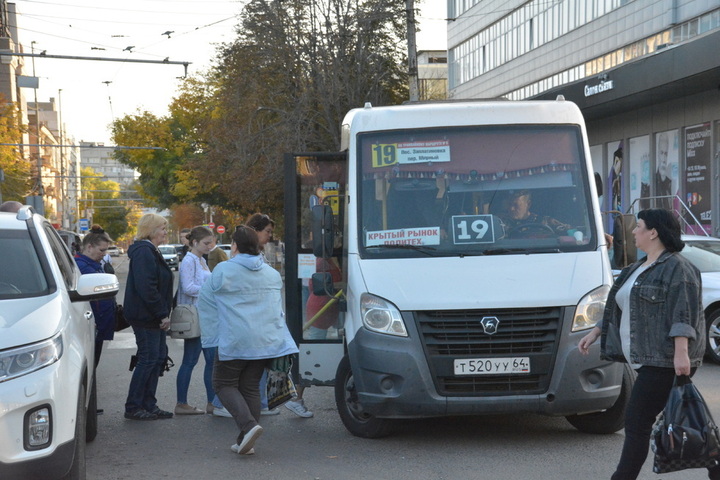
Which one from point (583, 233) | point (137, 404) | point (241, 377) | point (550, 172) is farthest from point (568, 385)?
point (137, 404)

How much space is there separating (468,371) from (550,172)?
5.77 feet

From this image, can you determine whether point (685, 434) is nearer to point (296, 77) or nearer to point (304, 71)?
Result: point (304, 71)

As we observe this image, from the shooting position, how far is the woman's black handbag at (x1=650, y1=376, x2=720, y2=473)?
16.3ft

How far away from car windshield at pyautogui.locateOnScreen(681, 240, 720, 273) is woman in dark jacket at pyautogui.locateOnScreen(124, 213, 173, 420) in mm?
6809

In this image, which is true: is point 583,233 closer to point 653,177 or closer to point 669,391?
point 669,391

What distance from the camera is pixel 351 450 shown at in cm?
738

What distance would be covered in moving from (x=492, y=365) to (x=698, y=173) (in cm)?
2367

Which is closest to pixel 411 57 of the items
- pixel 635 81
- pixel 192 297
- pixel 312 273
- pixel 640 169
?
pixel 635 81

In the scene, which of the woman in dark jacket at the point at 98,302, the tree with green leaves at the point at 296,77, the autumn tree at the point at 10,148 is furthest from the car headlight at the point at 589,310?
the autumn tree at the point at 10,148

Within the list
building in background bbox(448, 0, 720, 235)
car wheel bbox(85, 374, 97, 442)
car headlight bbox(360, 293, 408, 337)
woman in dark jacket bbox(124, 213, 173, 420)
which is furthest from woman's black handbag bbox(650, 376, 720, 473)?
building in background bbox(448, 0, 720, 235)

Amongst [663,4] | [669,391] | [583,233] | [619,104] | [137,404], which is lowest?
[137,404]

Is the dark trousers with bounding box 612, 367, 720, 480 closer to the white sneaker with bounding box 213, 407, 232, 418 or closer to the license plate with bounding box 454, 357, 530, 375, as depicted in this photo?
the license plate with bounding box 454, 357, 530, 375

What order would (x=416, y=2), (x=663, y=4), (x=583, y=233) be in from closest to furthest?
1. (x=583, y=233)
2. (x=663, y=4)
3. (x=416, y=2)

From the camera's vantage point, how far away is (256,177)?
35.8 meters
